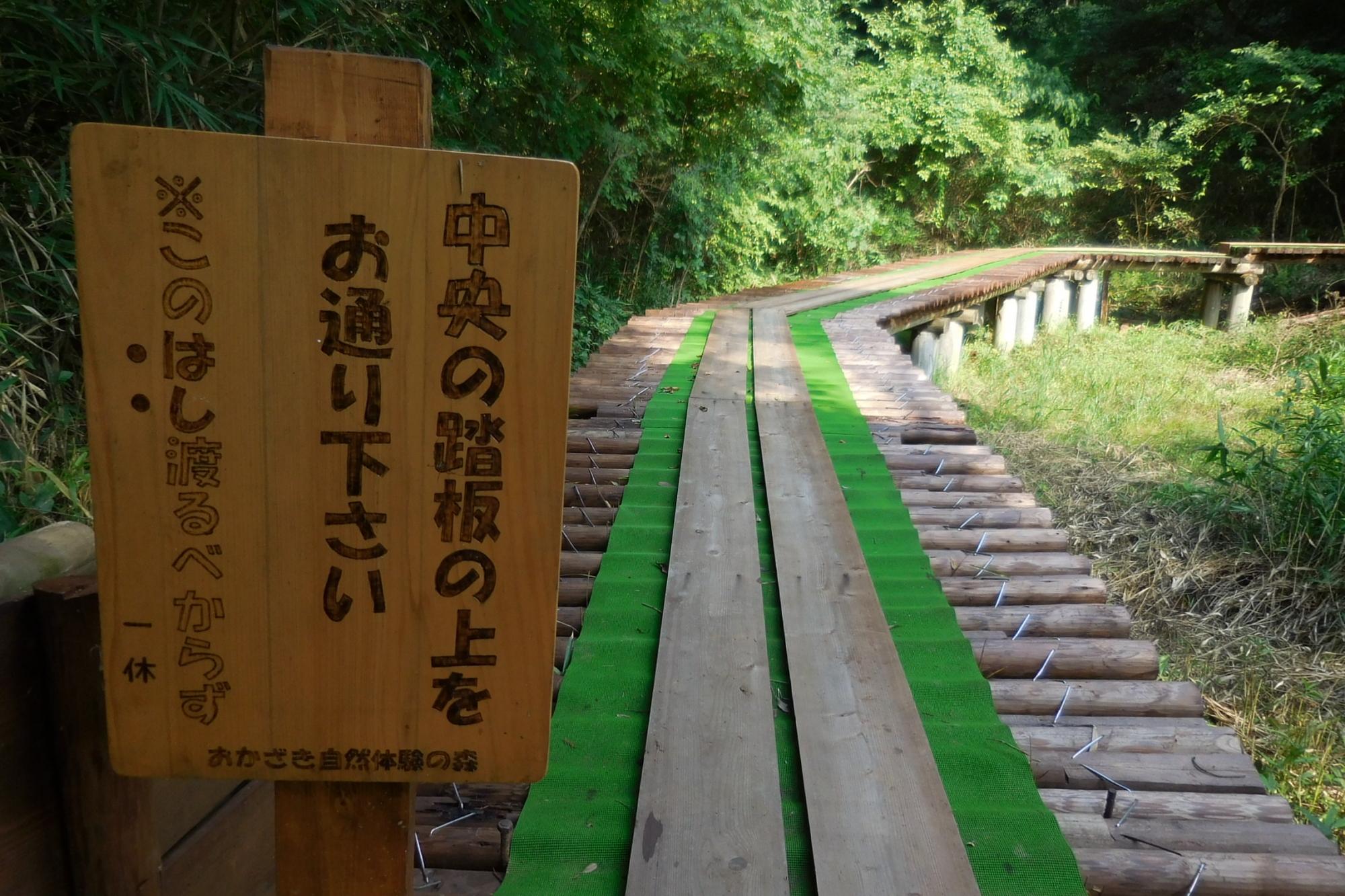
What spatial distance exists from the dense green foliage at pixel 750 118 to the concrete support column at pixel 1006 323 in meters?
3.37

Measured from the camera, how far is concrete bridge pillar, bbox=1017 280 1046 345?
12422 mm

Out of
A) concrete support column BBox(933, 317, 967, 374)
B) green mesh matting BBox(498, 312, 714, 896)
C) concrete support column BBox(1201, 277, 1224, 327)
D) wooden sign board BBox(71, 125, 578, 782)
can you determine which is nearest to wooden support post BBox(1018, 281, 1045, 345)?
concrete support column BBox(933, 317, 967, 374)

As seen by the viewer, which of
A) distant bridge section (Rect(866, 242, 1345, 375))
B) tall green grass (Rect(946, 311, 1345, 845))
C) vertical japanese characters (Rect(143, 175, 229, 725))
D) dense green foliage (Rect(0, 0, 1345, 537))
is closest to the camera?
vertical japanese characters (Rect(143, 175, 229, 725))

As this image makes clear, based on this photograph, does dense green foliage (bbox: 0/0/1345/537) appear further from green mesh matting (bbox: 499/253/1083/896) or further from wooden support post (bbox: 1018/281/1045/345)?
wooden support post (bbox: 1018/281/1045/345)

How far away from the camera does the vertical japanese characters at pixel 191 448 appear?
1.03 m

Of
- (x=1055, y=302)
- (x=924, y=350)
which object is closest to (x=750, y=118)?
(x=924, y=350)

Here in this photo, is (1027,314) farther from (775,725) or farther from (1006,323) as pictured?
(775,725)

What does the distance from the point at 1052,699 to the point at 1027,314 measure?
1152 cm

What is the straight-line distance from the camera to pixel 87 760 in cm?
117

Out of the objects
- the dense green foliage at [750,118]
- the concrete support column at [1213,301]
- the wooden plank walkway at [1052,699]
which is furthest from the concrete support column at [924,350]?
the concrete support column at [1213,301]

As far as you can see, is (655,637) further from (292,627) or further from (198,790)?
(292,627)

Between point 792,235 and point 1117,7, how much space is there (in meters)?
11.1

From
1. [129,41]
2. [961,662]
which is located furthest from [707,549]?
[129,41]

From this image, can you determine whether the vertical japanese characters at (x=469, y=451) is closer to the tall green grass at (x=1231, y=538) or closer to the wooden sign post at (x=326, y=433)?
the wooden sign post at (x=326, y=433)
